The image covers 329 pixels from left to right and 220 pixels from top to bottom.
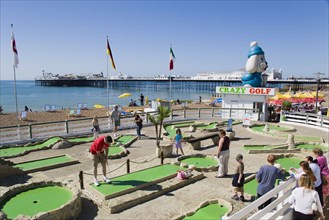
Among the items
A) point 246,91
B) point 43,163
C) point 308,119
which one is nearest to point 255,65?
point 246,91

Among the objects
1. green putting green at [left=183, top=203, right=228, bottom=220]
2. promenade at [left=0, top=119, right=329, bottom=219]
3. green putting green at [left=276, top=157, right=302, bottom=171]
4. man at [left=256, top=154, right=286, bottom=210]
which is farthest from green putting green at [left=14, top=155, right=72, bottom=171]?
green putting green at [left=276, top=157, right=302, bottom=171]

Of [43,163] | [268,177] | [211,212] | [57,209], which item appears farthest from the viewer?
[43,163]

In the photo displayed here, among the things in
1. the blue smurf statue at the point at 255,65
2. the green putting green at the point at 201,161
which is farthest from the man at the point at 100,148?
the blue smurf statue at the point at 255,65

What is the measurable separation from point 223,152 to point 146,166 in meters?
2.98

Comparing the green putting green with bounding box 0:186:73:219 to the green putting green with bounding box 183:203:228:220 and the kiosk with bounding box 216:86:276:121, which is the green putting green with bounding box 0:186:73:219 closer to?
the green putting green with bounding box 183:203:228:220

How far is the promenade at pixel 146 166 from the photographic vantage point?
6605 mm

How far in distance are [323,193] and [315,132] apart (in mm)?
13445

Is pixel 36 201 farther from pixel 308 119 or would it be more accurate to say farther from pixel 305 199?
pixel 308 119

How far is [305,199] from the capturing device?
14.3 feet

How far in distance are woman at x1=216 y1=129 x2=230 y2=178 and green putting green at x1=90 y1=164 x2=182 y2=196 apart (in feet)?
4.85

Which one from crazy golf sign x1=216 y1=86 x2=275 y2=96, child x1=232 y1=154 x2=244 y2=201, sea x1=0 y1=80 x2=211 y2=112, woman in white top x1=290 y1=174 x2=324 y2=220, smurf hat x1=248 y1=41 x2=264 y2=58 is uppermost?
smurf hat x1=248 y1=41 x2=264 y2=58

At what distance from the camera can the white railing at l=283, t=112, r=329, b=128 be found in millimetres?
18591

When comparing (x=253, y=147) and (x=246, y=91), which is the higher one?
(x=246, y=91)

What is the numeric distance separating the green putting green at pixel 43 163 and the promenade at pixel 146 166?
49 centimetres
